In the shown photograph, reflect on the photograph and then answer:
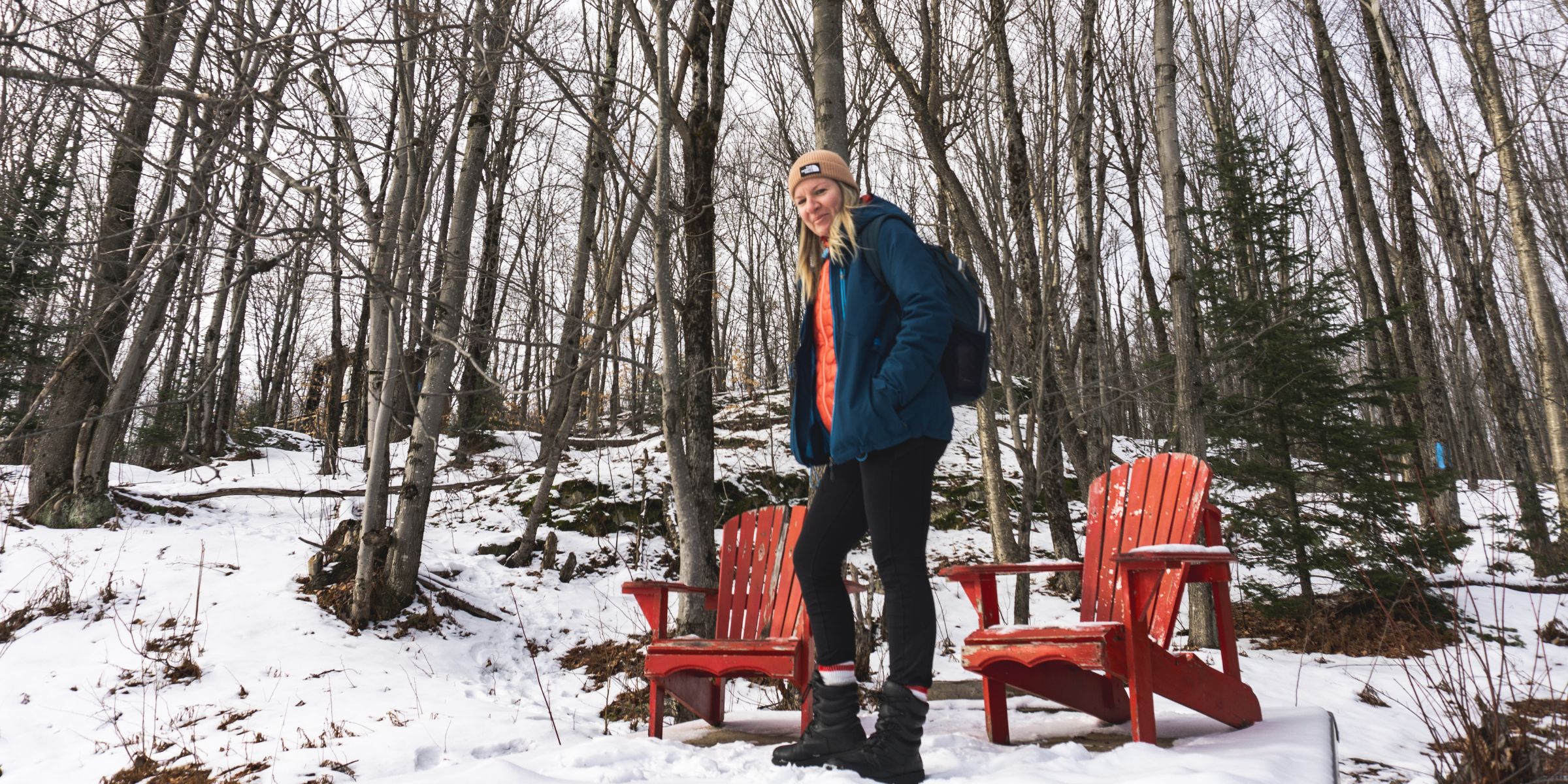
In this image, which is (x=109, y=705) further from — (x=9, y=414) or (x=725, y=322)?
(x=725, y=322)

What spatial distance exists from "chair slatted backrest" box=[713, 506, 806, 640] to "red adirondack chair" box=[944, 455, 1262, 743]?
2.63ft

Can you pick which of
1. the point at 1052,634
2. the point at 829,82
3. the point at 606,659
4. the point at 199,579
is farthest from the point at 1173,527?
the point at 199,579

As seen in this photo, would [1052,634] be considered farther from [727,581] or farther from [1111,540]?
[727,581]

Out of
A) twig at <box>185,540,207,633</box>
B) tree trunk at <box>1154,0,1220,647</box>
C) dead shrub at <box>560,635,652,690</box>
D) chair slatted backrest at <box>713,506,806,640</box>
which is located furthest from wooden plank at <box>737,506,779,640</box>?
twig at <box>185,540,207,633</box>

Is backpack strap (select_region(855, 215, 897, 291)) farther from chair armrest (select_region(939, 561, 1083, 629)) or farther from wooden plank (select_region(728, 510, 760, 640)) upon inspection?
wooden plank (select_region(728, 510, 760, 640))

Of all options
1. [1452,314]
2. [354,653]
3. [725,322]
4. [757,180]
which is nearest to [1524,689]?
[354,653]

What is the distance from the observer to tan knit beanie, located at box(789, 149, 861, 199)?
2.54 metres

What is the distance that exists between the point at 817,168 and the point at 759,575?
181cm

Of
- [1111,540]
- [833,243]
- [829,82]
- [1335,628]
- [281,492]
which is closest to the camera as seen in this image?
[833,243]

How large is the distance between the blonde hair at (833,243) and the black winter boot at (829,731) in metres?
1.26

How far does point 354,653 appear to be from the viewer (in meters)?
5.10

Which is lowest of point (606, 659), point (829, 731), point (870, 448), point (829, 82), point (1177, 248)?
point (606, 659)

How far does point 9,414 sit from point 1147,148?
15.7 metres

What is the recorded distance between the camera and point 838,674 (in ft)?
7.67
